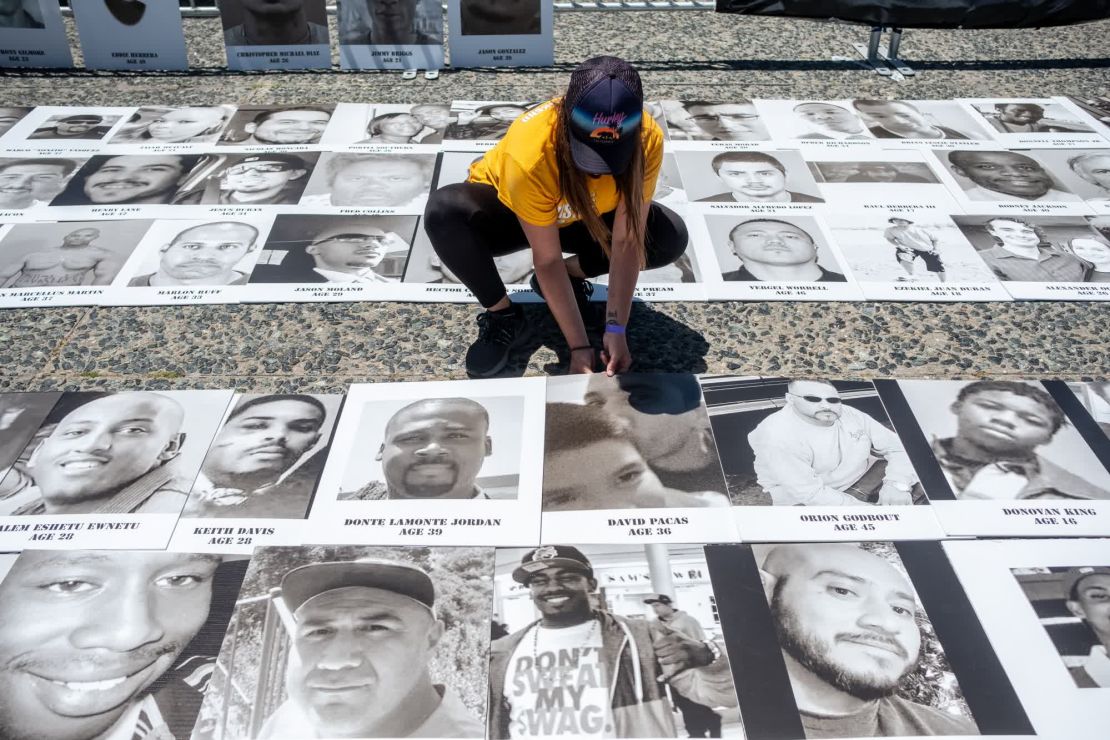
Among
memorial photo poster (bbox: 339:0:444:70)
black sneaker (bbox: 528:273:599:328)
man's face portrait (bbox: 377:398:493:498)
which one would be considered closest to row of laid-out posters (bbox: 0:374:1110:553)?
man's face portrait (bbox: 377:398:493:498)

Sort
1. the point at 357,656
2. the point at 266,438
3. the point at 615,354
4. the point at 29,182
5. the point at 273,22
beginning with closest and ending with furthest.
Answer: the point at 357,656
the point at 266,438
the point at 615,354
the point at 29,182
the point at 273,22

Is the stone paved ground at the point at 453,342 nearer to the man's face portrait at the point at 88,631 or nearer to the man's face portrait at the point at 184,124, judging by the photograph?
the man's face portrait at the point at 88,631

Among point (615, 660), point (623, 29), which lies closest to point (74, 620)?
point (615, 660)

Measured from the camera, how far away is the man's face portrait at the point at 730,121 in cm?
261

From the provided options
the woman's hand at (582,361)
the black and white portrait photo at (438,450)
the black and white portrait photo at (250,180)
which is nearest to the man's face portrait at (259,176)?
the black and white portrait photo at (250,180)

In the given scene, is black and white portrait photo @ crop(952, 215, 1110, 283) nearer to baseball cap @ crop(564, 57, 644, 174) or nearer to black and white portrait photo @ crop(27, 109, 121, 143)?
baseball cap @ crop(564, 57, 644, 174)

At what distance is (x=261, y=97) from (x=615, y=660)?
7.99 feet

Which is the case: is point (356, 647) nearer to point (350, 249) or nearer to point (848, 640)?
point (848, 640)

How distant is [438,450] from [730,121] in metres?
1.69

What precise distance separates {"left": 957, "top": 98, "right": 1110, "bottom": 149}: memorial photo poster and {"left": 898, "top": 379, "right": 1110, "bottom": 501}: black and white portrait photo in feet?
4.10

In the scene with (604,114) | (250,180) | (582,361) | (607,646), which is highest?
(604,114)

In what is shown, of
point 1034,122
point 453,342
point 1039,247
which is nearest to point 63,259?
point 453,342

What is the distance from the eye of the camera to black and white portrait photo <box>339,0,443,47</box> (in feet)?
9.65

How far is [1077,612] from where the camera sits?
128cm
